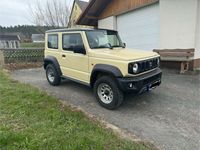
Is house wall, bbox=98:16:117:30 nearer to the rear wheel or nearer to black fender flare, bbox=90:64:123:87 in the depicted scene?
the rear wheel

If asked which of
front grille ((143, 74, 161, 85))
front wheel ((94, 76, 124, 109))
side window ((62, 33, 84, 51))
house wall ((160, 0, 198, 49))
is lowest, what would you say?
front wheel ((94, 76, 124, 109))

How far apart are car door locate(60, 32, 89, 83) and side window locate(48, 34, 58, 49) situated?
457 millimetres

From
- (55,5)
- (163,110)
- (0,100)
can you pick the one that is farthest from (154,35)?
(55,5)

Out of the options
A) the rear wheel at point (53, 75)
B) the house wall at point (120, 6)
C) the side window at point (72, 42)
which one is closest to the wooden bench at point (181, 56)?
the house wall at point (120, 6)

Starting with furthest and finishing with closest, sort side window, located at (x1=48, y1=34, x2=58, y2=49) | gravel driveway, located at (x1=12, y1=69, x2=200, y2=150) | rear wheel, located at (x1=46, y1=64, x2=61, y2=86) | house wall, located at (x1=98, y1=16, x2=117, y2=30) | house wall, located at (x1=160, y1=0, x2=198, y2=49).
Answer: house wall, located at (x1=98, y1=16, x2=117, y2=30) → house wall, located at (x1=160, y1=0, x2=198, y2=49) → rear wheel, located at (x1=46, y1=64, x2=61, y2=86) → side window, located at (x1=48, y1=34, x2=58, y2=49) → gravel driveway, located at (x1=12, y1=69, x2=200, y2=150)

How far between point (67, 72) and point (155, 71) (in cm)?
273

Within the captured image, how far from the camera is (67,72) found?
5.89 m

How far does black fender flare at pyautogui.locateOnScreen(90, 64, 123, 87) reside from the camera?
416 centimetres

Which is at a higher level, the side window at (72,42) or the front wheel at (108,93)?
the side window at (72,42)

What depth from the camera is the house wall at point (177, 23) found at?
26.3 feet

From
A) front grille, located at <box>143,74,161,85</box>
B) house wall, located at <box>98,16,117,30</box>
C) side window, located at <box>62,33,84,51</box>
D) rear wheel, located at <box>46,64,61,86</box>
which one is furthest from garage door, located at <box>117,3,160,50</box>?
rear wheel, located at <box>46,64,61,86</box>

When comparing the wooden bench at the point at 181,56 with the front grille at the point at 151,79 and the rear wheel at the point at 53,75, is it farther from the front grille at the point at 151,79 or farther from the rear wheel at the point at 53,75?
the rear wheel at the point at 53,75

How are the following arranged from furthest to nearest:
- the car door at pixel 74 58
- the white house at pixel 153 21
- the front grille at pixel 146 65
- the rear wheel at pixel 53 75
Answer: the white house at pixel 153 21 → the rear wheel at pixel 53 75 → the car door at pixel 74 58 → the front grille at pixel 146 65

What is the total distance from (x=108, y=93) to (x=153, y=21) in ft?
21.3
